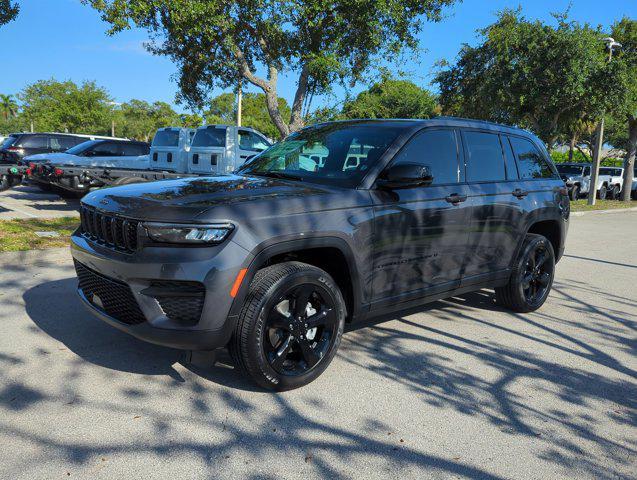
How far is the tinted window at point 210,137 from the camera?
45.4 ft

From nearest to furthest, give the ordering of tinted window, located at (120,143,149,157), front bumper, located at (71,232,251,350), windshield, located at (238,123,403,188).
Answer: front bumper, located at (71,232,251,350) → windshield, located at (238,123,403,188) → tinted window, located at (120,143,149,157)

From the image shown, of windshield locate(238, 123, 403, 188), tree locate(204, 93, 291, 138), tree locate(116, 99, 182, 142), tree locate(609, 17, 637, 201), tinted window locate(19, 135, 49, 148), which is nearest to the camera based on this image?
windshield locate(238, 123, 403, 188)

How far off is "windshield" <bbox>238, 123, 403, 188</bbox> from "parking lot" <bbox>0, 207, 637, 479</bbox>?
140 cm

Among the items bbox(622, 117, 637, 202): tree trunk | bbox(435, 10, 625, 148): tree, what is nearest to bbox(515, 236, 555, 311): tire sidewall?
bbox(435, 10, 625, 148): tree

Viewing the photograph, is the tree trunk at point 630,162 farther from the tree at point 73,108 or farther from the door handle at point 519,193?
the tree at point 73,108

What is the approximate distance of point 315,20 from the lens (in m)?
14.2

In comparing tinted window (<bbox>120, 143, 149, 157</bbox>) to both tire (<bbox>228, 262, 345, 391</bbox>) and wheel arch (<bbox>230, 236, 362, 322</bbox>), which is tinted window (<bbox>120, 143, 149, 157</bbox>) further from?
tire (<bbox>228, 262, 345, 391</bbox>)

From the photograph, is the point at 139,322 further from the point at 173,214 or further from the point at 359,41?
the point at 359,41

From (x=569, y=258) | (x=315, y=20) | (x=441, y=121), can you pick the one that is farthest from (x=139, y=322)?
(x=315, y=20)

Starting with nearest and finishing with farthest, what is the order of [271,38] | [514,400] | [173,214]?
[173,214] → [514,400] → [271,38]

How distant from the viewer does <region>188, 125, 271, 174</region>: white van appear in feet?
44.9

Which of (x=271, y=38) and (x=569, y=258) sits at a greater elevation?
(x=271, y=38)

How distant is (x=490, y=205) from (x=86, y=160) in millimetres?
12183

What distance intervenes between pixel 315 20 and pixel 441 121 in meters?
10.9
